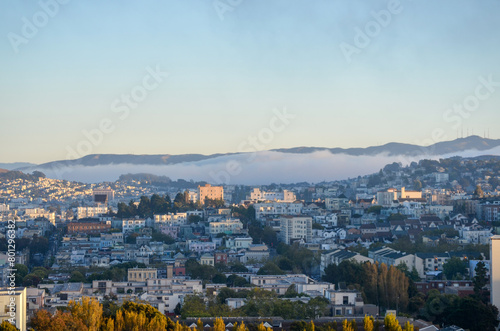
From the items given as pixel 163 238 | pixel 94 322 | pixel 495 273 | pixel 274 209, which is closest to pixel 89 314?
pixel 94 322

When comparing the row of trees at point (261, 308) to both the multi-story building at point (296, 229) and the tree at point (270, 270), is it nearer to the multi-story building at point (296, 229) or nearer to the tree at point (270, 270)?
the tree at point (270, 270)

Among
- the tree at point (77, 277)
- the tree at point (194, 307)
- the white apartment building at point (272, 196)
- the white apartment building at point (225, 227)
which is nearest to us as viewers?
the tree at point (194, 307)

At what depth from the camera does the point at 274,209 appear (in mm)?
51406

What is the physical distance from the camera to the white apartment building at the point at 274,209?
50281 millimetres

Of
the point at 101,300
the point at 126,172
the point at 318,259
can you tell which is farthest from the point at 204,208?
the point at 126,172

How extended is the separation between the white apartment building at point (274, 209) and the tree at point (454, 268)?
2103 centimetres

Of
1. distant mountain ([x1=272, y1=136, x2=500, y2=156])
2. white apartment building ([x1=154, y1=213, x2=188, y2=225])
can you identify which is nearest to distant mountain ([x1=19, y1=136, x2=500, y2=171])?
distant mountain ([x1=272, y1=136, x2=500, y2=156])

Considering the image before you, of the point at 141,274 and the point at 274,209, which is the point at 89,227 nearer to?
the point at 274,209

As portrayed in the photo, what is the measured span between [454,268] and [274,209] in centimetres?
2326

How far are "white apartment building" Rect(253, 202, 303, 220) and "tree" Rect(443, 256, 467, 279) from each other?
69.0ft

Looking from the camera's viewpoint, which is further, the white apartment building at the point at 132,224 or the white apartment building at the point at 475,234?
the white apartment building at the point at 132,224

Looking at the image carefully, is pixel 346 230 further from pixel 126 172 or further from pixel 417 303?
pixel 126 172

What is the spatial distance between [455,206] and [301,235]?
12562 mm

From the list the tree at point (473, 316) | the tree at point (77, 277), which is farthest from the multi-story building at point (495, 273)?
the tree at point (77, 277)
